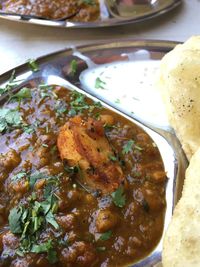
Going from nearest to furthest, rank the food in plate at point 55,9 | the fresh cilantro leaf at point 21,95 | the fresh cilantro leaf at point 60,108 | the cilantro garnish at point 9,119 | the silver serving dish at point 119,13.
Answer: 1. the cilantro garnish at point 9,119
2. the fresh cilantro leaf at point 60,108
3. the fresh cilantro leaf at point 21,95
4. the silver serving dish at point 119,13
5. the food in plate at point 55,9

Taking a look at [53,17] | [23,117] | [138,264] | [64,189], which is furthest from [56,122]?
[53,17]

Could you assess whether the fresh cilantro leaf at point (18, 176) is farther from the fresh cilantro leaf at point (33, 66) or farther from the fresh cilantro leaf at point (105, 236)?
the fresh cilantro leaf at point (33, 66)

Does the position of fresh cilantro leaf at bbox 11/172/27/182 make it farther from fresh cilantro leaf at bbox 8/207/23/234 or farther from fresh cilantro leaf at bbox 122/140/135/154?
fresh cilantro leaf at bbox 122/140/135/154

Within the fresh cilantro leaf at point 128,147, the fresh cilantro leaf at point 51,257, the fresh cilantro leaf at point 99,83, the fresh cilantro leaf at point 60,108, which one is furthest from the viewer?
the fresh cilantro leaf at point 99,83

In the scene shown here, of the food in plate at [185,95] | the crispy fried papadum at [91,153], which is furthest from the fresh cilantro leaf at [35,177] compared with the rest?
the food in plate at [185,95]

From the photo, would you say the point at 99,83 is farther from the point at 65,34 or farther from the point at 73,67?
the point at 65,34

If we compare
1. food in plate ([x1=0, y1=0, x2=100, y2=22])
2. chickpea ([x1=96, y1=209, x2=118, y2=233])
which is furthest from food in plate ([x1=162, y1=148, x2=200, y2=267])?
food in plate ([x1=0, y1=0, x2=100, y2=22])

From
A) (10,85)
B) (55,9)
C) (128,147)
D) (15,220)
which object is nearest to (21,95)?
(10,85)
